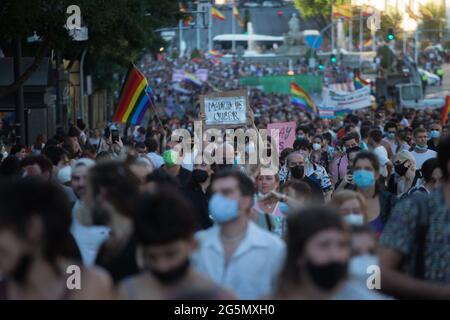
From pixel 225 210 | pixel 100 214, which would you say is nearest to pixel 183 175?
pixel 100 214

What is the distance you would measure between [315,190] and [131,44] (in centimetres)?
2041

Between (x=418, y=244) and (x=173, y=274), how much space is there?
4.38ft

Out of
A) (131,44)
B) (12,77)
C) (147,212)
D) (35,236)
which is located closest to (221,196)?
(147,212)

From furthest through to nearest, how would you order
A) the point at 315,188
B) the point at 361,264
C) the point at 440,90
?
the point at 440,90, the point at 315,188, the point at 361,264

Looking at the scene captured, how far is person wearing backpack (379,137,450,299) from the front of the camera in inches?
232

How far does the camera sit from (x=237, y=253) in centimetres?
631

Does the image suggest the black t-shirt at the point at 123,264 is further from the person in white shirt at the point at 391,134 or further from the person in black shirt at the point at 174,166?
the person in white shirt at the point at 391,134

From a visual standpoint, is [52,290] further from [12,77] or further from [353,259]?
[12,77]

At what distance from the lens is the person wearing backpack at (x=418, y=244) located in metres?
5.89

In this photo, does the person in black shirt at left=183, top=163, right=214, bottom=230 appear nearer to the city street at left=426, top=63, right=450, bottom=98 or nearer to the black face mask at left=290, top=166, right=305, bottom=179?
the black face mask at left=290, top=166, right=305, bottom=179

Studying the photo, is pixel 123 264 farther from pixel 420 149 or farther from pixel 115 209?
pixel 420 149

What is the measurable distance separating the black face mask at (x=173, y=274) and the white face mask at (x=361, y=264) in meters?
0.83

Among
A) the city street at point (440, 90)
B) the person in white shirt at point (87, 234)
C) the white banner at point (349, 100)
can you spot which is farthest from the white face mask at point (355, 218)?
the city street at point (440, 90)

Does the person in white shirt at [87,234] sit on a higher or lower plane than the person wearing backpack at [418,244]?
lower
